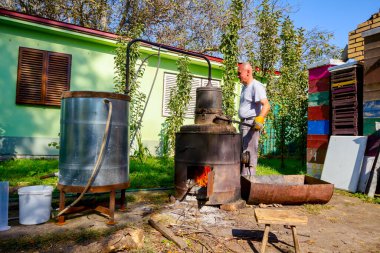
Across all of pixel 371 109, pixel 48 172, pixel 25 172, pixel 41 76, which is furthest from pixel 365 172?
pixel 41 76

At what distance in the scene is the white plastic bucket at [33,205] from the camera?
3166 mm

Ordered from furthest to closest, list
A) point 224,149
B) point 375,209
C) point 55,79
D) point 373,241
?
point 55,79
point 375,209
point 224,149
point 373,241

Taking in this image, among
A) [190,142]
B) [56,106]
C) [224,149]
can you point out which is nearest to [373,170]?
[224,149]

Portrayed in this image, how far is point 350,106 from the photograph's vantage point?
20.4ft

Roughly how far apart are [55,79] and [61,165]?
5895mm

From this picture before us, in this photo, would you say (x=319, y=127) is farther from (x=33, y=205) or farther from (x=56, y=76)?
(x=56, y=76)

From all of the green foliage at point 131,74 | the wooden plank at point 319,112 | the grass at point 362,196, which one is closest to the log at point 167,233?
the grass at point 362,196

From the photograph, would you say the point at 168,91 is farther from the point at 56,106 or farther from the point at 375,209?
the point at 375,209

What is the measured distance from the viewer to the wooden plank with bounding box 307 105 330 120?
6777mm

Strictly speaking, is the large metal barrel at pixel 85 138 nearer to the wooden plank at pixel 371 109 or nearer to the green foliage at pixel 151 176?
the green foliage at pixel 151 176

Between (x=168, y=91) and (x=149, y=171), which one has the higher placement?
(x=168, y=91)

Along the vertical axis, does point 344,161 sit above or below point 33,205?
above

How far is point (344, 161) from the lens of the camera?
5918 mm

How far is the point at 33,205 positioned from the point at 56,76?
6.11 meters
